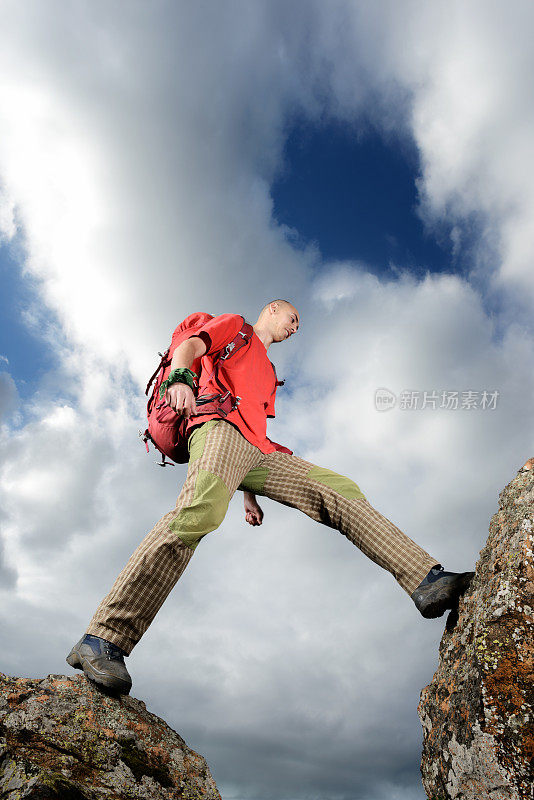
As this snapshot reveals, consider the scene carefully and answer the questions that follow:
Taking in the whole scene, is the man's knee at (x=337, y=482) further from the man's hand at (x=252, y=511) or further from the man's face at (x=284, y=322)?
the man's face at (x=284, y=322)

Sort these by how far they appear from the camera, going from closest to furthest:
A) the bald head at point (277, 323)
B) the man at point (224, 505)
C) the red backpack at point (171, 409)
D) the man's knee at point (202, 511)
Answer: the man at point (224, 505) < the man's knee at point (202, 511) < the red backpack at point (171, 409) < the bald head at point (277, 323)

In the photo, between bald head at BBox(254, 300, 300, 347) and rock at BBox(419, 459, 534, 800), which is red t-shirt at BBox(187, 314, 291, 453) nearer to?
bald head at BBox(254, 300, 300, 347)

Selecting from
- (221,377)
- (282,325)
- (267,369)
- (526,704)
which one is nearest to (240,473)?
(221,377)

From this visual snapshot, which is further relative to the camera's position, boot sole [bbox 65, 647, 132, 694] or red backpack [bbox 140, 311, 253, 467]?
red backpack [bbox 140, 311, 253, 467]

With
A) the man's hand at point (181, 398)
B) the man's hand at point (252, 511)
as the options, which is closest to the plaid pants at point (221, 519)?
the man's hand at point (181, 398)

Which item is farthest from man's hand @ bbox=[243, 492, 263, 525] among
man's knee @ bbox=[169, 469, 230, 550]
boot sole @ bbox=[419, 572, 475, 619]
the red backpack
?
boot sole @ bbox=[419, 572, 475, 619]

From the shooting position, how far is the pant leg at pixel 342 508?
3771 mm

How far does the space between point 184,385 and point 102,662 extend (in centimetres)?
194

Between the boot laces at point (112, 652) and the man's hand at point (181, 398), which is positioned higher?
the man's hand at point (181, 398)

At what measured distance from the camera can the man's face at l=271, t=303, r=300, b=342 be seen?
5492mm


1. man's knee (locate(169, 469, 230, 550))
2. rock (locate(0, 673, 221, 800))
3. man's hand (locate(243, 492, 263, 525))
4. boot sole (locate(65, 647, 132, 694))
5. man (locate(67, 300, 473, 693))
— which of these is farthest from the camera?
man's hand (locate(243, 492, 263, 525))

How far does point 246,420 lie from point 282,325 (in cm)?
141

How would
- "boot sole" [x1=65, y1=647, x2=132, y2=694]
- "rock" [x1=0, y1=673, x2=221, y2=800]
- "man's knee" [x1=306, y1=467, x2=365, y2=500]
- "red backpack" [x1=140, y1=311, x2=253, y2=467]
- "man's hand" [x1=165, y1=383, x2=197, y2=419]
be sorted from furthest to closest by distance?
"red backpack" [x1=140, y1=311, x2=253, y2=467]
"man's knee" [x1=306, y1=467, x2=365, y2=500]
"man's hand" [x1=165, y1=383, x2=197, y2=419]
"boot sole" [x1=65, y1=647, x2=132, y2=694]
"rock" [x1=0, y1=673, x2=221, y2=800]

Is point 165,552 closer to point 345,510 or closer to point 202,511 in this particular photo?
point 202,511
